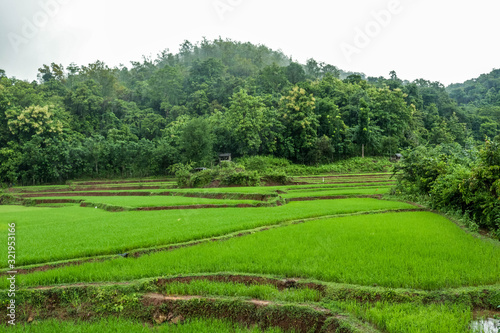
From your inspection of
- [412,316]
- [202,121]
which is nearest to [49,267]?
[412,316]

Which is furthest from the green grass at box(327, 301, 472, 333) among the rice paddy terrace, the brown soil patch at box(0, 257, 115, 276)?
the brown soil patch at box(0, 257, 115, 276)

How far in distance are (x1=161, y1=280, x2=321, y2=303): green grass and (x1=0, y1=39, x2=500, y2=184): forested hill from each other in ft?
104

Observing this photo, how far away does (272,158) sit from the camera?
3984 cm

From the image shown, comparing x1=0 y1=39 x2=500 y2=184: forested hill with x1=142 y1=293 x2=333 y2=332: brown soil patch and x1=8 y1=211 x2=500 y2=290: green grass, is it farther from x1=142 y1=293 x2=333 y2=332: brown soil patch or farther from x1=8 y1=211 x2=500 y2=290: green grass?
x1=142 y1=293 x2=333 y2=332: brown soil patch

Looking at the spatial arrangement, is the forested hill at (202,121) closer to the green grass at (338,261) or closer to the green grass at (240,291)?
the green grass at (338,261)

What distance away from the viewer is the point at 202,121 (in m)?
37.5

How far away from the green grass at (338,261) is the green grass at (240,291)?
1.77 feet

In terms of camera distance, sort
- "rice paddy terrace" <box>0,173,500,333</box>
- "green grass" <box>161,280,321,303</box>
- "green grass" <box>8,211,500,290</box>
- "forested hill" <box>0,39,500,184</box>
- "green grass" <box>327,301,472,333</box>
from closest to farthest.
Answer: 1. "green grass" <box>327,301,472,333</box>
2. "rice paddy terrace" <box>0,173,500,333</box>
3. "green grass" <box>161,280,321,303</box>
4. "green grass" <box>8,211,500,290</box>
5. "forested hill" <box>0,39,500,184</box>

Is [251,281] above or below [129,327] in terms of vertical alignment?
above

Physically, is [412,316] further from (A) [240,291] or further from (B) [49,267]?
(B) [49,267]

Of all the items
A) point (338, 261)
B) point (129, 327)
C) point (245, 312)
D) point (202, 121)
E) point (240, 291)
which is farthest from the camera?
point (202, 121)

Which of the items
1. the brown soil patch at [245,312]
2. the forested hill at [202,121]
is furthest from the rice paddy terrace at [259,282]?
the forested hill at [202,121]

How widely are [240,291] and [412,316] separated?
2.27 m

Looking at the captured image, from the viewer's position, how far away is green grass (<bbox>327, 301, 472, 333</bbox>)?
331cm
